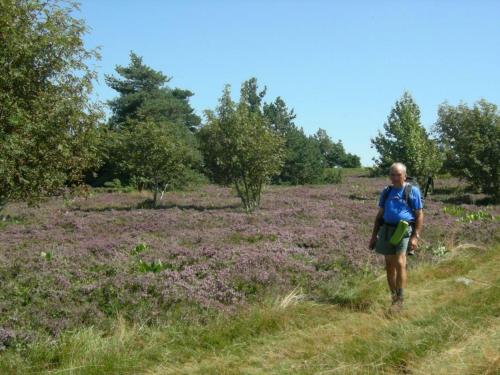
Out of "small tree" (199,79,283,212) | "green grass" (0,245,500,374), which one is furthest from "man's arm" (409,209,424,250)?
"small tree" (199,79,283,212)

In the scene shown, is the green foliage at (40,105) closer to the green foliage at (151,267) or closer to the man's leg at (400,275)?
→ the green foliage at (151,267)

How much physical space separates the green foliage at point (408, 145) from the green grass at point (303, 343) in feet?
70.9


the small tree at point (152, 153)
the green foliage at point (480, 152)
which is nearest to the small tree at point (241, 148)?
the small tree at point (152, 153)

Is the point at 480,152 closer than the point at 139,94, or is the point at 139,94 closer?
the point at 480,152

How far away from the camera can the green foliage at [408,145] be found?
94.0 feet

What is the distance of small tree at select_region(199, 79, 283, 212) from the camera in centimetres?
2406

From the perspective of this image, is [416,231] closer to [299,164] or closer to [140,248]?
[140,248]

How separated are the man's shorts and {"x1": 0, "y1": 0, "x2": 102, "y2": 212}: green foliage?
4.57m

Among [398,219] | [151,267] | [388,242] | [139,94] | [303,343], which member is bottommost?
[303,343]

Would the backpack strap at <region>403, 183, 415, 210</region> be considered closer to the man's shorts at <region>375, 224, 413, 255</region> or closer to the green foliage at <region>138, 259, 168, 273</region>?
the man's shorts at <region>375, 224, 413, 255</region>

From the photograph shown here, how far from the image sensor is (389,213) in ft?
26.1

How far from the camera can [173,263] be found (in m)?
9.73

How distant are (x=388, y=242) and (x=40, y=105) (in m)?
5.39

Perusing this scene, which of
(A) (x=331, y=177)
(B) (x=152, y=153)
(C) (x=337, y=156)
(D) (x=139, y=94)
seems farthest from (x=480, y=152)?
(C) (x=337, y=156)
